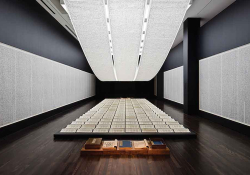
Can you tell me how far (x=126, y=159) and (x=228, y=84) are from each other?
3.70 metres

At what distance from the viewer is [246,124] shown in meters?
3.42

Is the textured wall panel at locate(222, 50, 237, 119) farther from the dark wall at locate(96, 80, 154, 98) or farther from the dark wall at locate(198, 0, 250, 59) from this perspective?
the dark wall at locate(96, 80, 154, 98)

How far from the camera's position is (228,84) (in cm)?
405

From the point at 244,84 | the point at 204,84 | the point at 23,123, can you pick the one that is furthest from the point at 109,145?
the point at 204,84

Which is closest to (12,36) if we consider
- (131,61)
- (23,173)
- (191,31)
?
(23,173)

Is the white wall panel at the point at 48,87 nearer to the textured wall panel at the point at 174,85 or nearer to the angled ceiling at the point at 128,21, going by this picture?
the angled ceiling at the point at 128,21

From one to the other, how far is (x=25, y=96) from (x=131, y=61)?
465cm

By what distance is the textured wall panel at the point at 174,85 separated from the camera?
7277mm

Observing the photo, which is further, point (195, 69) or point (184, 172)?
point (195, 69)

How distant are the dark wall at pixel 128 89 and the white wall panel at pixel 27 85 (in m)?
7.92

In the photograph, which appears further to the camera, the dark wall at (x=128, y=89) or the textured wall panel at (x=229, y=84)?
the dark wall at (x=128, y=89)

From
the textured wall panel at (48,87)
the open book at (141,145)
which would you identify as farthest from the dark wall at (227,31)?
the textured wall panel at (48,87)

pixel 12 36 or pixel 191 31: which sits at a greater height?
pixel 191 31

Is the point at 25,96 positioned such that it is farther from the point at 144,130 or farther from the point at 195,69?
the point at 195,69
